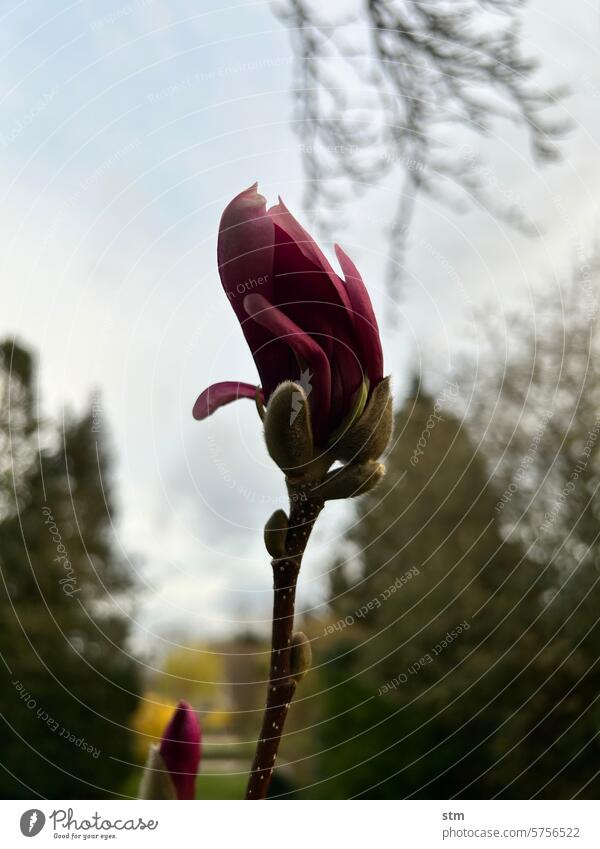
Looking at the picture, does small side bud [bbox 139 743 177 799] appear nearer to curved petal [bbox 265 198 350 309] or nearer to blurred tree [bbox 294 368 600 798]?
curved petal [bbox 265 198 350 309]

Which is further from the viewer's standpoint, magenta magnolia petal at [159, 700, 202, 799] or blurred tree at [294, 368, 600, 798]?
blurred tree at [294, 368, 600, 798]

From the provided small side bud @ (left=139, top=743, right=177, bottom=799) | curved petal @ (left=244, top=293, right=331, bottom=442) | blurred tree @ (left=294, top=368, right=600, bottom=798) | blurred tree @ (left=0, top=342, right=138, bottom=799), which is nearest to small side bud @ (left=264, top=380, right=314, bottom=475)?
curved petal @ (left=244, top=293, right=331, bottom=442)

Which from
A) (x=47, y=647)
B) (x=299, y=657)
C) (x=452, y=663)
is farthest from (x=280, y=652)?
(x=47, y=647)

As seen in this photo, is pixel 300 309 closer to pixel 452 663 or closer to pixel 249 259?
pixel 249 259

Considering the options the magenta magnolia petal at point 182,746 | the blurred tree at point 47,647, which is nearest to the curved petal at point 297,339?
the magenta magnolia petal at point 182,746
